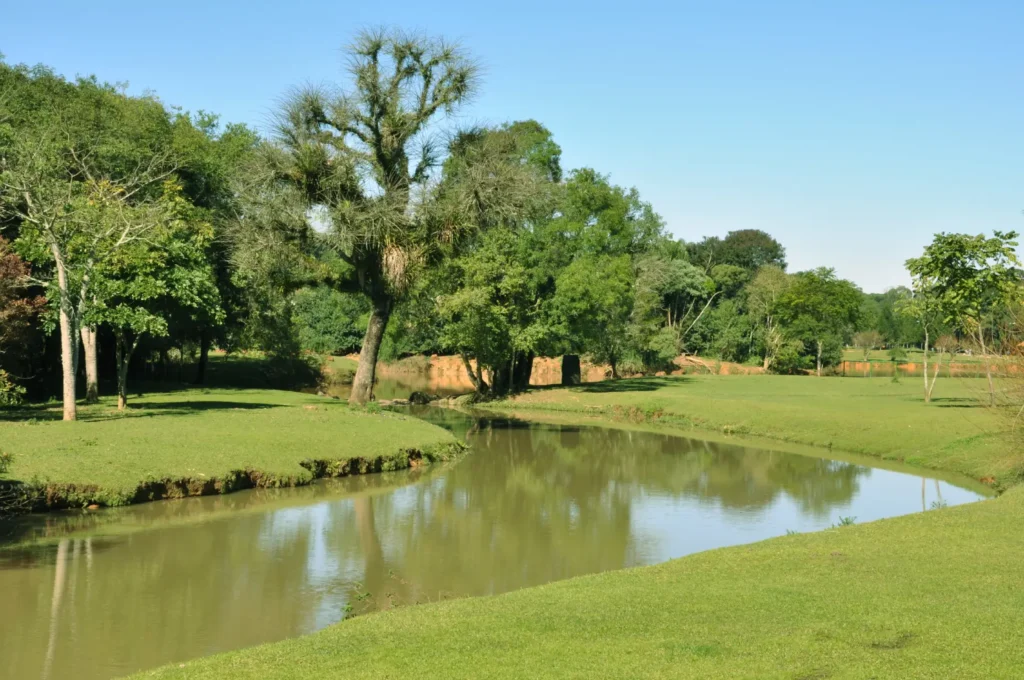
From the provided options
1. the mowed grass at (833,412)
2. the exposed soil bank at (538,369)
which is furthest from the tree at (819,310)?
the mowed grass at (833,412)

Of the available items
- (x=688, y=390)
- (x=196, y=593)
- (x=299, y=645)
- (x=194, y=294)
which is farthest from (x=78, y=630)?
(x=688, y=390)

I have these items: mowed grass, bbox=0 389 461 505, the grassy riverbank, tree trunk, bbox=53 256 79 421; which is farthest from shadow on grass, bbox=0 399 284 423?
the grassy riverbank

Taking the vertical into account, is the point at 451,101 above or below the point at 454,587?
above

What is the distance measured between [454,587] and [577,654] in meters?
6.55

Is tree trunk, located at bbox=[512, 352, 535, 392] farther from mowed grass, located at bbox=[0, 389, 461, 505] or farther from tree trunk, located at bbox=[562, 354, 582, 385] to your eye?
mowed grass, located at bbox=[0, 389, 461, 505]

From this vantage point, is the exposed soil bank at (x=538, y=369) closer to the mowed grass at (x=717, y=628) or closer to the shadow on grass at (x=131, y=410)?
the shadow on grass at (x=131, y=410)

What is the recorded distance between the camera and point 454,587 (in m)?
15.6

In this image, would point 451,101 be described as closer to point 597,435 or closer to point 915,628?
point 597,435

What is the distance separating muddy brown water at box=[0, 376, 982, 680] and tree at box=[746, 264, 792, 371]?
5227 cm

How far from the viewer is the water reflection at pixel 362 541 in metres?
12.9

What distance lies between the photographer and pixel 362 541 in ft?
62.6

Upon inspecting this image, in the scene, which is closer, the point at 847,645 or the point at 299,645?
the point at 847,645

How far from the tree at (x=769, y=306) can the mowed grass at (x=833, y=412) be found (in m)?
16.7

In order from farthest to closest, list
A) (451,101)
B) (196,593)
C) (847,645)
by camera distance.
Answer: (451,101)
(196,593)
(847,645)
